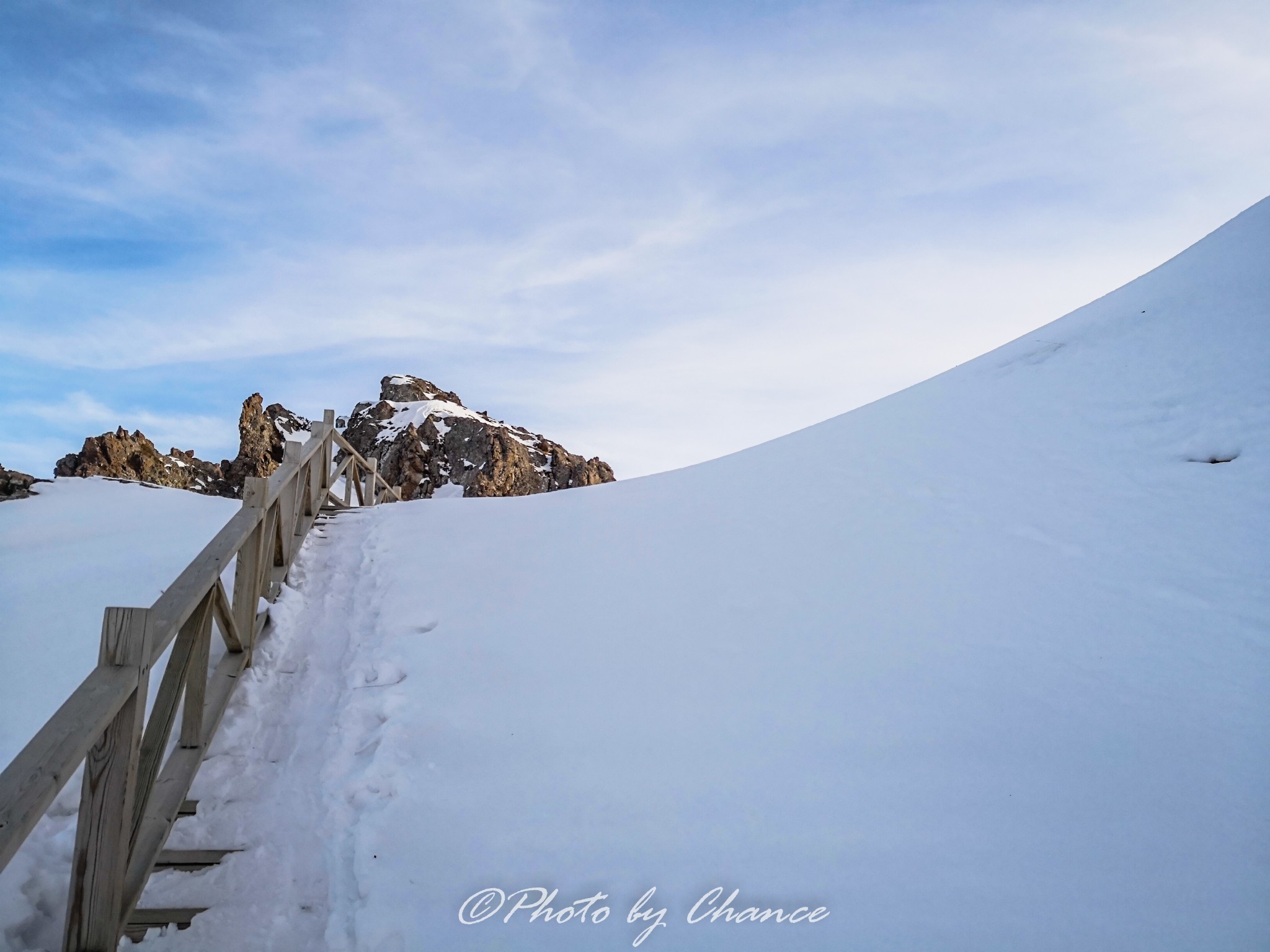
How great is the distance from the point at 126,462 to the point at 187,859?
4610 cm

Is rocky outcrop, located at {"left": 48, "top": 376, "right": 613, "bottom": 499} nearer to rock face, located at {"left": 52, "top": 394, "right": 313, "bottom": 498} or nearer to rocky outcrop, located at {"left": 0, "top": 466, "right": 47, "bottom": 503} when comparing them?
rock face, located at {"left": 52, "top": 394, "right": 313, "bottom": 498}

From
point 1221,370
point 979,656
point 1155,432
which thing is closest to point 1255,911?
point 979,656

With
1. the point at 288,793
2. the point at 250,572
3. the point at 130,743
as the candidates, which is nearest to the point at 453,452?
the point at 250,572

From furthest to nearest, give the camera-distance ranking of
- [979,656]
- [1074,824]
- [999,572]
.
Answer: [999,572] → [979,656] → [1074,824]

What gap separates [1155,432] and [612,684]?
4.75m

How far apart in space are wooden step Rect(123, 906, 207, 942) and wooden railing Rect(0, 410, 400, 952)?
28mm

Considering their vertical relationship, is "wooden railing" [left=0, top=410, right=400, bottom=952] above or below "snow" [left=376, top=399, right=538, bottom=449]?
below

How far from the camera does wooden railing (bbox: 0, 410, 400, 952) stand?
75.1 inches

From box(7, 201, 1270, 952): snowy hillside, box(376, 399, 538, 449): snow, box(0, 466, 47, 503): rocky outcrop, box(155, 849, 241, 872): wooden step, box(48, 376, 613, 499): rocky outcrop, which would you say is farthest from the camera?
box(376, 399, 538, 449): snow

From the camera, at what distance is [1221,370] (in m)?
5.89

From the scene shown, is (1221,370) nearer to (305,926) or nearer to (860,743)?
(860,743)

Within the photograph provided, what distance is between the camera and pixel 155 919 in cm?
253

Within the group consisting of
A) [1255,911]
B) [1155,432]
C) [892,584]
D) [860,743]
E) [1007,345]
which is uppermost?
[1007,345]

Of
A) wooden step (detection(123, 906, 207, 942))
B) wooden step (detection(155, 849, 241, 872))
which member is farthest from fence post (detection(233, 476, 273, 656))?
wooden step (detection(123, 906, 207, 942))
